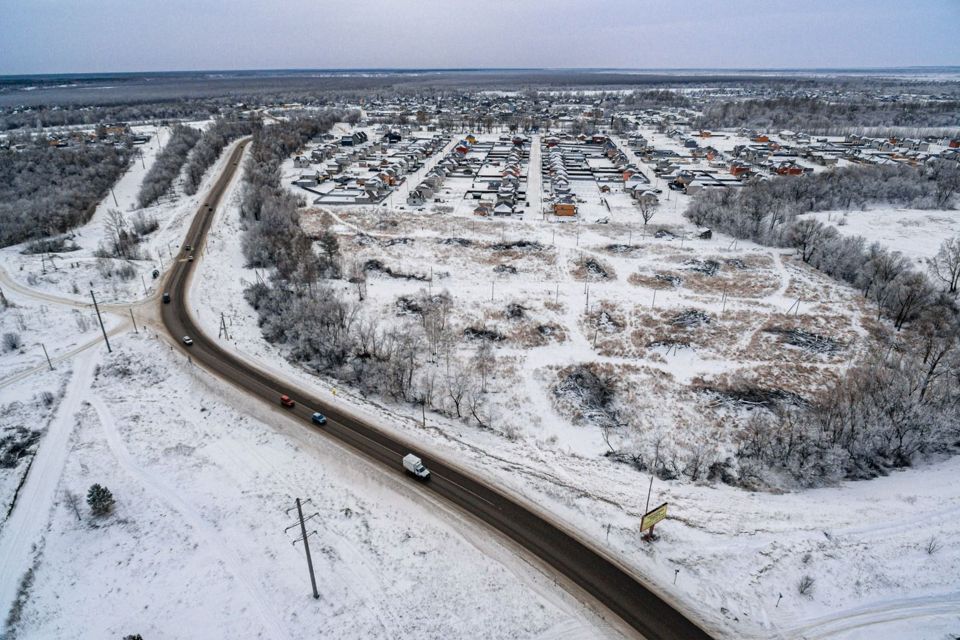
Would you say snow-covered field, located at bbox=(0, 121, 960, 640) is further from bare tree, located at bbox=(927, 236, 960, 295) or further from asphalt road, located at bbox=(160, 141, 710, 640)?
bare tree, located at bbox=(927, 236, 960, 295)

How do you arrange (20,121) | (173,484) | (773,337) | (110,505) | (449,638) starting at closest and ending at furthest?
(449,638)
(110,505)
(173,484)
(773,337)
(20,121)

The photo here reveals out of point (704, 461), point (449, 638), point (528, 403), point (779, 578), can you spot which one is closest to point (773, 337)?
point (704, 461)

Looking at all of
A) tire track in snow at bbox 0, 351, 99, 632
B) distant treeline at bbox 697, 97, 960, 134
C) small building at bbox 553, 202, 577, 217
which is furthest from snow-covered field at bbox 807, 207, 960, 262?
distant treeline at bbox 697, 97, 960, 134

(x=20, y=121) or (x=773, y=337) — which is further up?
(x=20, y=121)

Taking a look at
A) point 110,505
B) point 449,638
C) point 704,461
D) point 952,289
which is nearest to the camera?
point 449,638

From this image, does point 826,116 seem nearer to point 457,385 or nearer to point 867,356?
point 867,356

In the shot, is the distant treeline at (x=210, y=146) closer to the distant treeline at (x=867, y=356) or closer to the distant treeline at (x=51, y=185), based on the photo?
the distant treeline at (x=51, y=185)

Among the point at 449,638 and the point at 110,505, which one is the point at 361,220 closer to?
the point at 110,505
